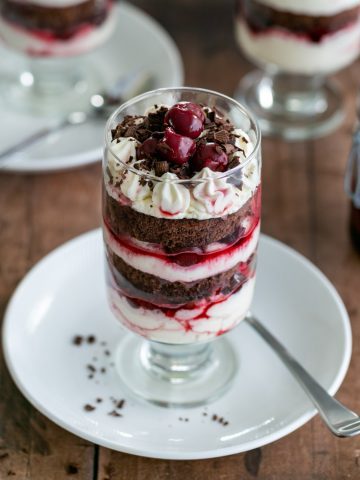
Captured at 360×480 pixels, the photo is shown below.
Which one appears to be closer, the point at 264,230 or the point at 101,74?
the point at 264,230

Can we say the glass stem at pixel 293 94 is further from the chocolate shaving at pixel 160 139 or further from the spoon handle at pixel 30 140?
the chocolate shaving at pixel 160 139

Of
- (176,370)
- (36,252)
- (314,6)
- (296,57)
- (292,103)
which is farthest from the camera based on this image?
(292,103)

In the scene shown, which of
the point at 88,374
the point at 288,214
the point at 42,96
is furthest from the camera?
the point at 42,96

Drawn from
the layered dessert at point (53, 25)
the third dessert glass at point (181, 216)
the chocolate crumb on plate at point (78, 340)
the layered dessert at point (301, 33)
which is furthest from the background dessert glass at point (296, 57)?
the chocolate crumb on plate at point (78, 340)

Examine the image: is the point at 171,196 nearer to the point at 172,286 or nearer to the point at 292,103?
the point at 172,286

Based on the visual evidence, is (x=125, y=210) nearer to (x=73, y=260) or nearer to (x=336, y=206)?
(x=73, y=260)

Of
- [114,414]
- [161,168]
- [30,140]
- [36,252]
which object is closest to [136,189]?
[161,168]

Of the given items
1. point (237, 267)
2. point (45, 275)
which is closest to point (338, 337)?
point (237, 267)
